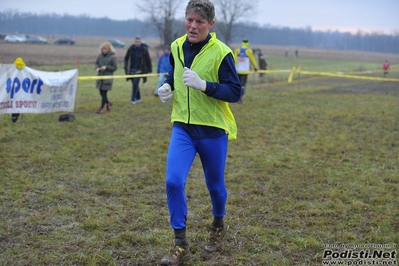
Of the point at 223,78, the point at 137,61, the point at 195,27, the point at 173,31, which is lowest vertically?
the point at 223,78

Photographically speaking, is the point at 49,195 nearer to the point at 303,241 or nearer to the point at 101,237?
the point at 101,237

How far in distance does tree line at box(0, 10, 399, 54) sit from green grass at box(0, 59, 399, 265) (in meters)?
10.3

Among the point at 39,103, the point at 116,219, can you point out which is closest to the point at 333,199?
the point at 116,219

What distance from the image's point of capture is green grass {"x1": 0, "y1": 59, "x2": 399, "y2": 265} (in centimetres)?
414

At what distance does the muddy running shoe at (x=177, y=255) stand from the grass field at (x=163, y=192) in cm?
14

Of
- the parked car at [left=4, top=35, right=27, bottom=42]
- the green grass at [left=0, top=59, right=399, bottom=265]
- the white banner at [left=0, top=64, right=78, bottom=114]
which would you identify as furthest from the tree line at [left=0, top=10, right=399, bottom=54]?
the green grass at [left=0, top=59, right=399, bottom=265]

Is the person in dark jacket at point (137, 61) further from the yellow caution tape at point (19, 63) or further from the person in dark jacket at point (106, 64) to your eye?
the yellow caution tape at point (19, 63)

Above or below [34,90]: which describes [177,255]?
below

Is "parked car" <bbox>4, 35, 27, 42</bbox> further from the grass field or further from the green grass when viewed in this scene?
the grass field

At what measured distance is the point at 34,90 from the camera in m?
9.51

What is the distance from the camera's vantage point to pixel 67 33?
302ft

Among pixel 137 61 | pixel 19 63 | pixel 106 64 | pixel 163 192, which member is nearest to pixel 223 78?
pixel 163 192

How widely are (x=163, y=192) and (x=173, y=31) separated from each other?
151ft

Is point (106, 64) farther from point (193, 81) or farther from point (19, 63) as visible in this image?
point (193, 81)
